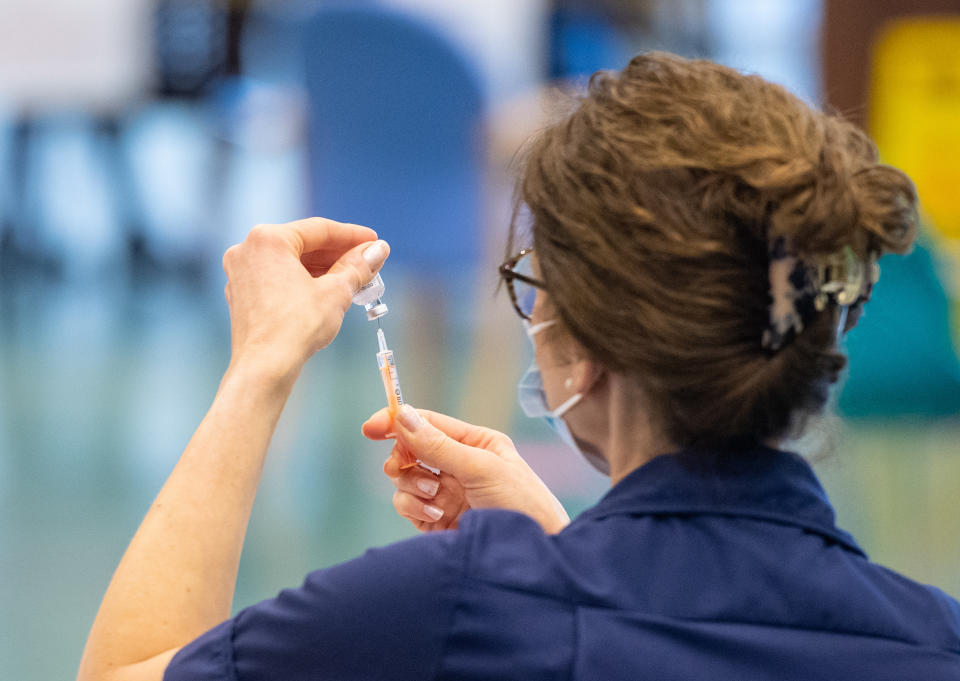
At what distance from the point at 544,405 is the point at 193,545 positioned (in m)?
0.31

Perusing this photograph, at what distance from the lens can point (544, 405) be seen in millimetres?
885

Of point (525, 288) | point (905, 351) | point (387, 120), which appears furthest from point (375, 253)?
point (387, 120)

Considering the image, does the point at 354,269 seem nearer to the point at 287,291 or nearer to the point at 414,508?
the point at 287,291

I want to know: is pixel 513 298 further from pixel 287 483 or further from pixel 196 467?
pixel 287 483

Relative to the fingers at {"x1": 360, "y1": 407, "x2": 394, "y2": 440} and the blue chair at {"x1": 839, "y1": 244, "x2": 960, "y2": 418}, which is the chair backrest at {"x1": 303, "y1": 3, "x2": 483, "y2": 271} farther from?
the fingers at {"x1": 360, "y1": 407, "x2": 394, "y2": 440}

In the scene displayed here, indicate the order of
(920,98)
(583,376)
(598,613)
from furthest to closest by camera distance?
(920,98), (583,376), (598,613)

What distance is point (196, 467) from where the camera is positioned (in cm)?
74

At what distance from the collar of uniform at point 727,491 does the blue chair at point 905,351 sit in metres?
1.53

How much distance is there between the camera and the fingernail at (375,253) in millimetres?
874

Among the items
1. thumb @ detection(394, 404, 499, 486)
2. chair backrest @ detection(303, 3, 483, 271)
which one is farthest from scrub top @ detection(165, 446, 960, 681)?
chair backrest @ detection(303, 3, 483, 271)

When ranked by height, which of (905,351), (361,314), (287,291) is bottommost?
(361,314)

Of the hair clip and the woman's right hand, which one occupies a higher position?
the hair clip

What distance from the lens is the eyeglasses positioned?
2.62 feet

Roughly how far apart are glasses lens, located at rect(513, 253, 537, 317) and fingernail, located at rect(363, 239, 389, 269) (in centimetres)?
13
